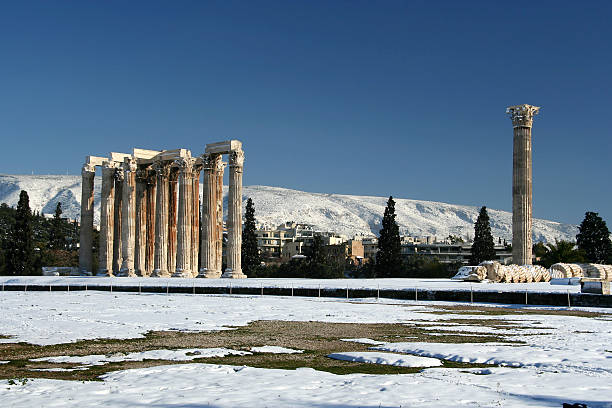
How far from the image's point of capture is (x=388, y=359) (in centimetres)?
1538

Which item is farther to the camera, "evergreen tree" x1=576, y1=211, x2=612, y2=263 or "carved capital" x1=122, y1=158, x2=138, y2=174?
"evergreen tree" x1=576, y1=211, x2=612, y2=263

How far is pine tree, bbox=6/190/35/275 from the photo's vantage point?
258 ft

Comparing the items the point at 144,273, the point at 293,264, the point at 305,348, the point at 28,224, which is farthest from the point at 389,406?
the point at 293,264

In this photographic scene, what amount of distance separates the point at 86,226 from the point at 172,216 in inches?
373

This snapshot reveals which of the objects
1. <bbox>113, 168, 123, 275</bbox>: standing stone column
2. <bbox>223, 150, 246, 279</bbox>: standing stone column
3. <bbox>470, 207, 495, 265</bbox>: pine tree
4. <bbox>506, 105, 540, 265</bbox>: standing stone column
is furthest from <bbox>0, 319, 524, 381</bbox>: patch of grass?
<bbox>470, 207, 495, 265</bbox>: pine tree

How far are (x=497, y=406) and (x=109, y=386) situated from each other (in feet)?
20.2

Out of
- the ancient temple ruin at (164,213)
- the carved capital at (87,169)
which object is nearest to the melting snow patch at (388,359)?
the ancient temple ruin at (164,213)

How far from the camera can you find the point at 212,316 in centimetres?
2770

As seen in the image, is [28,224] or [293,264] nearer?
[28,224]

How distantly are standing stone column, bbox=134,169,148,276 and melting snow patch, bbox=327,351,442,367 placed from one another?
5159 centimetres

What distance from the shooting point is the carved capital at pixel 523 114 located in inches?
2265

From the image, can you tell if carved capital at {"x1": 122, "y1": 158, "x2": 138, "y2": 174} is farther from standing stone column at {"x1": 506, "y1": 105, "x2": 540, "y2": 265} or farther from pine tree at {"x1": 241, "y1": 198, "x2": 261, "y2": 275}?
pine tree at {"x1": 241, "y1": 198, "x2": 261, "y2": 275}

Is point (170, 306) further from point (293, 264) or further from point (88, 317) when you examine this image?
point (293, 264)

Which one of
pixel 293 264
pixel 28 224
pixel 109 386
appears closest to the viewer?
pixel 109 386
